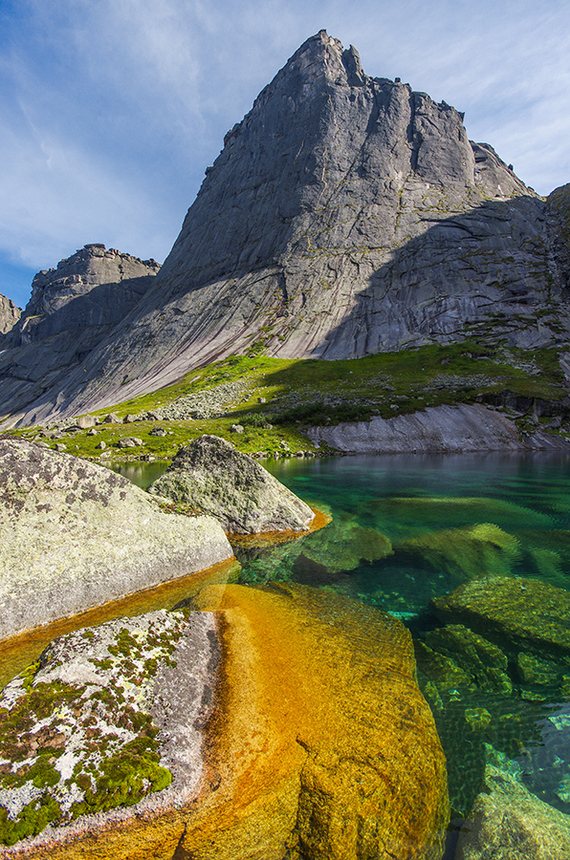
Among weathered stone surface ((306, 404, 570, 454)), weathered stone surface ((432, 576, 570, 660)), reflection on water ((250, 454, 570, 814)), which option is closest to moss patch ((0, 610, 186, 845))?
reflection on water ((250, 454, 570, 814))

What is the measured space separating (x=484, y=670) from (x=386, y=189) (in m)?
166

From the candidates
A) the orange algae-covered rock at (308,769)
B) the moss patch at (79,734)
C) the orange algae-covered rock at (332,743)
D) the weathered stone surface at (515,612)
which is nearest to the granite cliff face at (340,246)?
the weathered stone surface at (515,612)

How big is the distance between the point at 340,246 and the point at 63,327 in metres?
132

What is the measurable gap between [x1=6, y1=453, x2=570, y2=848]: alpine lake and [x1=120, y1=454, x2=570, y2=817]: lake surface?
0.11 feet

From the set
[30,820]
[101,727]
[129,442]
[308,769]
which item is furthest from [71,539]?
[129,442]

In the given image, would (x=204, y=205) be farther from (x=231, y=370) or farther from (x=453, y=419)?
(x=453, y=419)

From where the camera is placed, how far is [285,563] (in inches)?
614

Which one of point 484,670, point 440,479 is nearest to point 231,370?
point 440,479

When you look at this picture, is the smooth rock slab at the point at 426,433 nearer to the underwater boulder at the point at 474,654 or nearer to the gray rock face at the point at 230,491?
the gray rock face at the point at 230,491

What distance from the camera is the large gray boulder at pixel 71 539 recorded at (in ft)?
33.8

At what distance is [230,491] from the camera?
1981cm

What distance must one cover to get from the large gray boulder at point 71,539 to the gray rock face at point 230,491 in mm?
4454

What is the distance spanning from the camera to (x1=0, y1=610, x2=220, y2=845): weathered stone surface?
5.04 metres

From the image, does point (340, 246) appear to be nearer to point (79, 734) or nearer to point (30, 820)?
point (79, 734)
